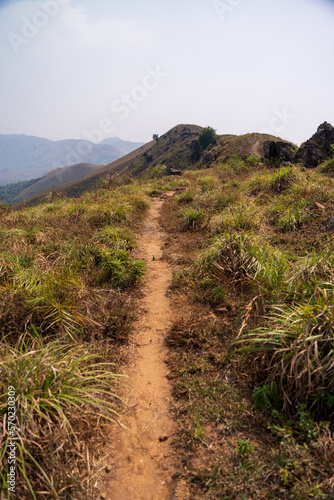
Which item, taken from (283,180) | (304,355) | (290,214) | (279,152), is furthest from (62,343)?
(279,152)

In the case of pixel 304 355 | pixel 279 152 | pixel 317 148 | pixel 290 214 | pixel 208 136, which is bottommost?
pixel 304 355

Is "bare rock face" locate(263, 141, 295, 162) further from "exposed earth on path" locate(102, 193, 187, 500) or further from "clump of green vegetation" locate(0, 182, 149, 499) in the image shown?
"exposed earth on path" locate(102, 193, 187, 500)

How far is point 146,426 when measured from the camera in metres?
2.42

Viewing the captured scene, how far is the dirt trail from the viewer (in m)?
A: 1.98

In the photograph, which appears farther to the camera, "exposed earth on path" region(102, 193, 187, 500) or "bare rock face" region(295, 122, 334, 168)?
"bare rock face" region(295, 122, 334, 168)

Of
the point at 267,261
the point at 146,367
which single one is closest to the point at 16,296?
the point at 146,367

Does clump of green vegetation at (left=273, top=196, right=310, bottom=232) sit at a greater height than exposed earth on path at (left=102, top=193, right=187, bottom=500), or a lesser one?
greater

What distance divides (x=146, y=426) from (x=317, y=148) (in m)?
16.8

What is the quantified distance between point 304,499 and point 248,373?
1161 mm

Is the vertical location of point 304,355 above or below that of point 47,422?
above

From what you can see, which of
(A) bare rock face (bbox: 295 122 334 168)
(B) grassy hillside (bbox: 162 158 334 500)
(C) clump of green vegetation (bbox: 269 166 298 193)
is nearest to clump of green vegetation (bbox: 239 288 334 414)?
(B) grassy hillside (bbox: 162 158 334 500)

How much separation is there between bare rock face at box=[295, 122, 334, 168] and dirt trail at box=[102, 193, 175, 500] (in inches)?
543

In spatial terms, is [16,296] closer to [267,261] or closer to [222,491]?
[222,491]

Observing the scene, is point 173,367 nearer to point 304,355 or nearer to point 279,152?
point 304,355
